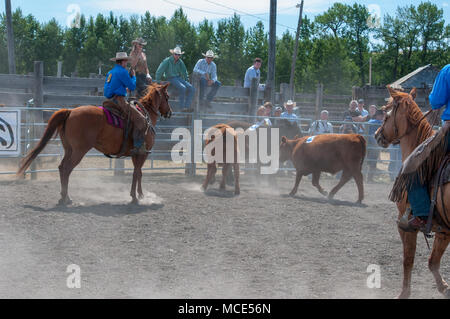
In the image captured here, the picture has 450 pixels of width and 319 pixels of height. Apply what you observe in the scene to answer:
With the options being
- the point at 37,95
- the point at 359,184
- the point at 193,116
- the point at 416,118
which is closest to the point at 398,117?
the point at 416,118

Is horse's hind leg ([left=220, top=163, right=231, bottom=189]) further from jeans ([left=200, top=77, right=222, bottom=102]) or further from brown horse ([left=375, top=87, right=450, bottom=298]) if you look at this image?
brown horse ([left=375, top=87, right=450, bottom=298])

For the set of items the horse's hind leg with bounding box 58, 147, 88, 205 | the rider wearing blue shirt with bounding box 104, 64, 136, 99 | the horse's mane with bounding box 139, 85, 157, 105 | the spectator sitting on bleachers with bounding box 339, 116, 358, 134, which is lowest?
the horse's hind leg with bounding box 58, 147, 88, 205

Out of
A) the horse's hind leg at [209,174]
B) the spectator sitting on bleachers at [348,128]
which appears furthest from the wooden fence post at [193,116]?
the spectator sitting on bleachers at [348,128]

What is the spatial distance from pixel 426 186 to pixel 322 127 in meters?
9.30

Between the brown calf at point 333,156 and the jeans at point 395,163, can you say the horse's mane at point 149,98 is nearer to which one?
the brown calf at point 333,156

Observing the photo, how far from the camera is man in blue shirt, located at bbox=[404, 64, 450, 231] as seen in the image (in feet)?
14.2

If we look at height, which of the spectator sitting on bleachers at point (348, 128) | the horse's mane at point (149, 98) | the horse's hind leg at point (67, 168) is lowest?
the horse's hind leg at point (67, 168)

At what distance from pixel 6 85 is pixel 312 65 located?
5301 cm

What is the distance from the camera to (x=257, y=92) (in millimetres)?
14242

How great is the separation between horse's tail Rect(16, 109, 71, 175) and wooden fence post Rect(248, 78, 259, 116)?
269 inches

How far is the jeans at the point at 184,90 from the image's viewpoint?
1260cm

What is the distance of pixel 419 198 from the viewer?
4.42 meters

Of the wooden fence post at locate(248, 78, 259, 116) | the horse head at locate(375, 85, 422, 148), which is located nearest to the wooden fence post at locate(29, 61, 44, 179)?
the wooden fence post at locate(248, 78, 259, 116)
